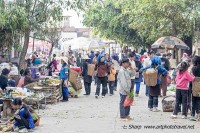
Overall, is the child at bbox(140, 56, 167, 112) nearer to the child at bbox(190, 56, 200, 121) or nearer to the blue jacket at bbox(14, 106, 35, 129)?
the child at bbox(190, 56, 200, 121)

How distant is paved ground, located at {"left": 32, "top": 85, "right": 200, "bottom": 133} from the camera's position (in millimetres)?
11163

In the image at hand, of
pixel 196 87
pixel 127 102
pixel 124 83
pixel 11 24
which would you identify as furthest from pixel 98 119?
pixel 11 24

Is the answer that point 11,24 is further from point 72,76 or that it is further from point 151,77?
point 151,77

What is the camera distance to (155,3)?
27.2m

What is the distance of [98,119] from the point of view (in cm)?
1280

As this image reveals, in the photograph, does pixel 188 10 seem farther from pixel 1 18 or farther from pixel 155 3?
pixel 1 18

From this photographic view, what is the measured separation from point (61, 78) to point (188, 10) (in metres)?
12.4

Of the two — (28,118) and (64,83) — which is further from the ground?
(64,83)

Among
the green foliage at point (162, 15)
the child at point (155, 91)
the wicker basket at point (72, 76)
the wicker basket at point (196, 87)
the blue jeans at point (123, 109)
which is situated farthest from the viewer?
the green foliage at point (162, 15)

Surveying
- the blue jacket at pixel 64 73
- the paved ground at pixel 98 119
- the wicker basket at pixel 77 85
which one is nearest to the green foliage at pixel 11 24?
the blue jacket at pixel 64 73

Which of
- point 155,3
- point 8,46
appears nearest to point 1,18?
point 8,46

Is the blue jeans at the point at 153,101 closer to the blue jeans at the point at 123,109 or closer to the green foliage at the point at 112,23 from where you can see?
the blue jeans at the point at 123,109

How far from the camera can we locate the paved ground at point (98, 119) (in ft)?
36.6

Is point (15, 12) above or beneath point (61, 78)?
above
